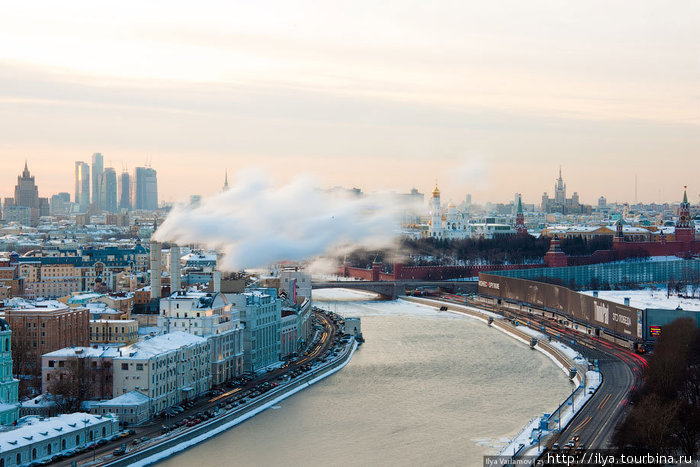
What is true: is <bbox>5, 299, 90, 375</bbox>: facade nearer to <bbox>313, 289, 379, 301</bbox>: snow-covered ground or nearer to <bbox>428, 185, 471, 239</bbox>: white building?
<bbox>313, 289, 379, 301</bbox>: snow-covered ground

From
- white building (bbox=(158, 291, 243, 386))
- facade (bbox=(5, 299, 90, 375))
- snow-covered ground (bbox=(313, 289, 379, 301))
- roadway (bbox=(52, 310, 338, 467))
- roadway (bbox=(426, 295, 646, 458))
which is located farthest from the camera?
snow-covered ground (bbox=(313, 289, 379, 301))

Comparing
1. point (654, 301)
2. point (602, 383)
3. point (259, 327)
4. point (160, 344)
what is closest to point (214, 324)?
point (259, 327)

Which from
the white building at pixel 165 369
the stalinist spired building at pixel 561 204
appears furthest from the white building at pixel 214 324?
the stalinist spired building at pixel 561 204

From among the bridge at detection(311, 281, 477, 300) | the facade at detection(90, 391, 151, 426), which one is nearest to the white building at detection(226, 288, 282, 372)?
the facade at detection(90, 391, 151, 426)

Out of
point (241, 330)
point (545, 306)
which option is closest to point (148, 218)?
point (545, 306)

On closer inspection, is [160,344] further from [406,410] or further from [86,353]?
[406,410]

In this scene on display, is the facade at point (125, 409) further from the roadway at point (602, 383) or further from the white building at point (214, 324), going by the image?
the roadway at point (602, 383)
